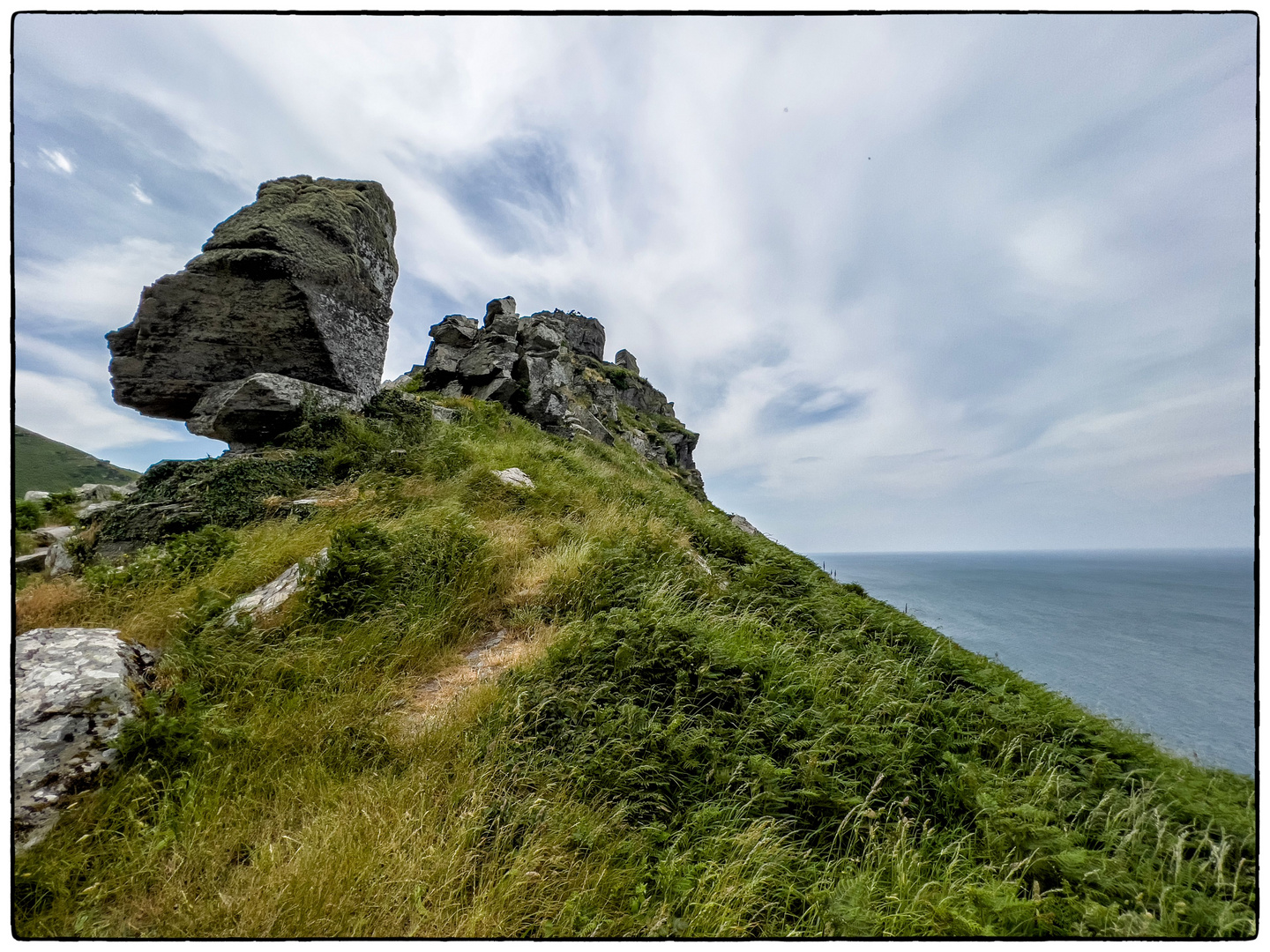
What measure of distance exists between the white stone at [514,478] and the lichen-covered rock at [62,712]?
5963 millimetres

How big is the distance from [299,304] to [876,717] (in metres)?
11.5

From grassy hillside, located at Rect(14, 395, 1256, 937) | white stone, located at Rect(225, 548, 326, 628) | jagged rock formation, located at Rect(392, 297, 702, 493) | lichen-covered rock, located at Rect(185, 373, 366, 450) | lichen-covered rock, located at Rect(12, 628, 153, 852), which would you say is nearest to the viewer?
grassy hillside, located at Rect(14, 395, 1256, 937)

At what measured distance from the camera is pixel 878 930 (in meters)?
2.36

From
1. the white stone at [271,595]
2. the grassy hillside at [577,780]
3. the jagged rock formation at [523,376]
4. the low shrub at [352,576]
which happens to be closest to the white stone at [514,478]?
the grassy hillside at [577,780]

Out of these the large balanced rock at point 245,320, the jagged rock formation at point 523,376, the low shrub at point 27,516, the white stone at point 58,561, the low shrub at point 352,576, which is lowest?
the white stone at point 58,561

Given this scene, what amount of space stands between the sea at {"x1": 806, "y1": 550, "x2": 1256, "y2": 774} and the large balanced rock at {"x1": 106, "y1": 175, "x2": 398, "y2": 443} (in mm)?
12342

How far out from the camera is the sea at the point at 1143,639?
397 cm

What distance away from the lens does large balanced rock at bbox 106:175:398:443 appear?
8375 mm

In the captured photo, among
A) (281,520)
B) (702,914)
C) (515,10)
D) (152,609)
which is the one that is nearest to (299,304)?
(281,520)

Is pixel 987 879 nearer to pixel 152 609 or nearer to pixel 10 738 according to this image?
pixel 10 738

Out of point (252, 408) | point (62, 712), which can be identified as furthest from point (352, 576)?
point (252, 408)

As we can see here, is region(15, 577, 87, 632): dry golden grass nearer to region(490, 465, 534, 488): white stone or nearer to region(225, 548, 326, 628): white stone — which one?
region(225, 548, 326, 628): white stone

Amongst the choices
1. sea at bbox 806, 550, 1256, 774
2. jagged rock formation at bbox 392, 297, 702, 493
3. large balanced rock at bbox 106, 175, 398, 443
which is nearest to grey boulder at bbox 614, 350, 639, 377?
jagged rock formation at bbox 392, 297, 702, 493

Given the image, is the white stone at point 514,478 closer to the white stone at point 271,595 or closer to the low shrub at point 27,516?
the white stone at point 271,595
